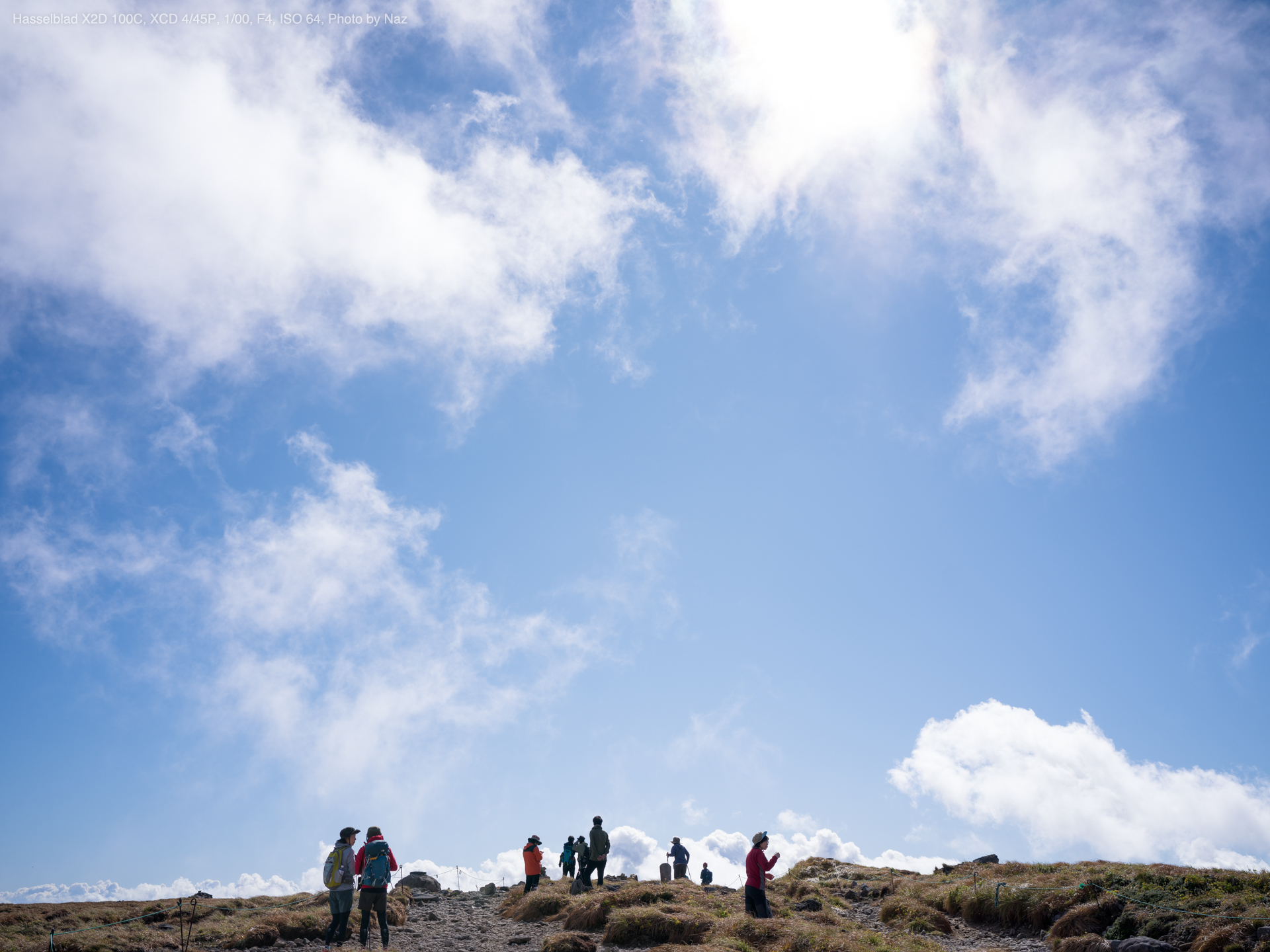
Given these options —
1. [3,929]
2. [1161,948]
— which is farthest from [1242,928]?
[3,929]

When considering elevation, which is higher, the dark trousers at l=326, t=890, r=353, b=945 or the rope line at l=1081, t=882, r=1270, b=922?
the dark trousers at l=326, t=890, r=353, b=945

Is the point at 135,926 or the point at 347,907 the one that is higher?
the point at 347,907

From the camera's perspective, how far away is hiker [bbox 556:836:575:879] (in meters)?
29.6

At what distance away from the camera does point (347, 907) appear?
54.0 ft

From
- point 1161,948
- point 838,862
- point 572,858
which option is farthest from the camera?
A: point 838,862

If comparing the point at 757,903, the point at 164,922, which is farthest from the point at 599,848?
the point at 164,922

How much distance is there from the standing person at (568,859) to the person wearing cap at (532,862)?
3.27 meters

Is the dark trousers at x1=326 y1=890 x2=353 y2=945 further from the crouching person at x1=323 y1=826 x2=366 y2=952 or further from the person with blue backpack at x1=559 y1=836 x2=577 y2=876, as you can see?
the person with blue backpack at x1=559 y1=836 x2=577 y2=876

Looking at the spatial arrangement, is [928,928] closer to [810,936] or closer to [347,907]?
[810,936]

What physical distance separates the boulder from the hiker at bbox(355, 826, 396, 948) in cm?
1963

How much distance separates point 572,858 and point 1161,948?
21.6m

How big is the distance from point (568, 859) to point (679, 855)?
5636 millimetres

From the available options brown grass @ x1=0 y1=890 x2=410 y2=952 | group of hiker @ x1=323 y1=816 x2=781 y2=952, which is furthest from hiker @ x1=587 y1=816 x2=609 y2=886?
group of hiker @ x1=323 y1=816 x2=781 y2=952

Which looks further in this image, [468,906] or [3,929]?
[468,906]
